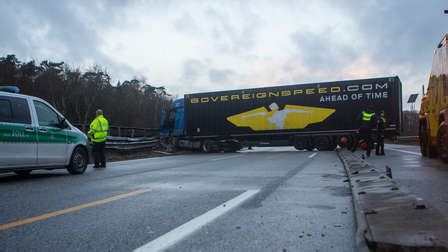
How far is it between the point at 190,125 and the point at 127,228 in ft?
70.0

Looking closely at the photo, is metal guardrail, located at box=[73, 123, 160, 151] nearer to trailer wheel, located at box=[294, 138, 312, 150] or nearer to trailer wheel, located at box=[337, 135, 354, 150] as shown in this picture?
trailer wheel, located at box=[294, 138, 312, 150]

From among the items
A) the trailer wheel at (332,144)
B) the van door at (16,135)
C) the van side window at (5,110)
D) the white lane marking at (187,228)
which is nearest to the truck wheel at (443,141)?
the white lane marking at (187,228)

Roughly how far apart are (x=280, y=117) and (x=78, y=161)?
14.8 meters

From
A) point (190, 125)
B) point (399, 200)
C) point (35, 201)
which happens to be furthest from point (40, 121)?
point (190, 125)

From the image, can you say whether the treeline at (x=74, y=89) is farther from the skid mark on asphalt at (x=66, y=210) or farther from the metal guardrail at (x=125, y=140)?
the skid mark on asphalt at (x=66, y=210)

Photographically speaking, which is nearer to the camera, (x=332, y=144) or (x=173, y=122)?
(x=332, y=144)

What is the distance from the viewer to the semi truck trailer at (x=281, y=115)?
2117 centimetres

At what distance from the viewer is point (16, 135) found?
7809mm

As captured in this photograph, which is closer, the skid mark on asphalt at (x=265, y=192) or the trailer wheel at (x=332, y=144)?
the skid mark on asphalt at (x=265, y=192)

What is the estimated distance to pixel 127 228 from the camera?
392cm

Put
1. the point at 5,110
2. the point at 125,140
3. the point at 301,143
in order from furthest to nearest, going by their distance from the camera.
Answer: the point at 301,143 < the point at 125,140 < the point at 5,110

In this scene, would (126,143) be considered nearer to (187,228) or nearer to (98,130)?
(98,130)

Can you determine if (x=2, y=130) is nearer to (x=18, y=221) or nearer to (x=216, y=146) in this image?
(x=18, y=221)

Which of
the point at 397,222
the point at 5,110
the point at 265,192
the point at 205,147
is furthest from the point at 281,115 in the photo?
the point at 397,222
